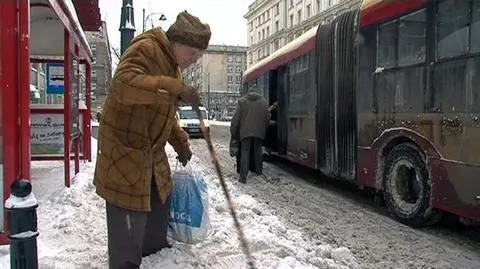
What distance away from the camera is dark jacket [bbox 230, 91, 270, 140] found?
1039 centimetres

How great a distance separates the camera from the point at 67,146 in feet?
24.3

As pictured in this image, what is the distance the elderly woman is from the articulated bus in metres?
3.19

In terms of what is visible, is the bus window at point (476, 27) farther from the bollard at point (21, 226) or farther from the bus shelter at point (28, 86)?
the bollard at point (21, 226)

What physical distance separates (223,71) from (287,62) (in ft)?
335

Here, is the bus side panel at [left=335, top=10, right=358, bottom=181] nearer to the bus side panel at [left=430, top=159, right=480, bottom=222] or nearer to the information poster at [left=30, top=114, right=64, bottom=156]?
the bus side panel at [left=430, top=159, right=480, bottom=222]

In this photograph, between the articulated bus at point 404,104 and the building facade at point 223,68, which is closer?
the articulated bus at point 404,104

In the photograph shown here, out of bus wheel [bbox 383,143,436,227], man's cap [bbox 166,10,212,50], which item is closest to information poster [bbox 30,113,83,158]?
bus wheel [bbox 383,143,436,227]

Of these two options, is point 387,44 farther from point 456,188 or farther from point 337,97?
point 456,188

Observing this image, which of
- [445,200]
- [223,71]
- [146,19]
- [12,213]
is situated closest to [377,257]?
[445,200]

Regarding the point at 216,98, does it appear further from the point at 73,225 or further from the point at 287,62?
the point at 73,225

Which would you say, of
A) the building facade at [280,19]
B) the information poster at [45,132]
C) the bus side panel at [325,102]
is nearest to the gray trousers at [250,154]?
the bus side panel at [325,102]

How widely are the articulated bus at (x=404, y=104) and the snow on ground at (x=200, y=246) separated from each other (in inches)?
62.1

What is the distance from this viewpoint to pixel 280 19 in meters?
84.0

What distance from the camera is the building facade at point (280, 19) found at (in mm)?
67425
